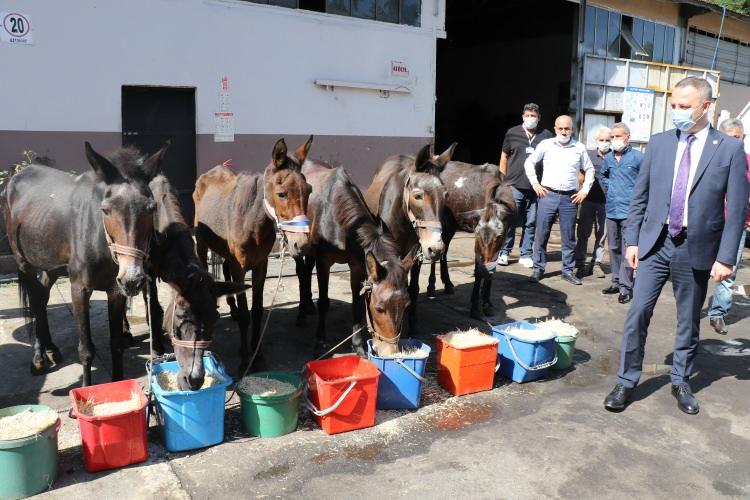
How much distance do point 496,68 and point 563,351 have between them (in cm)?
1418

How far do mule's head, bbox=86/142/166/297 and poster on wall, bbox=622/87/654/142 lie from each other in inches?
521

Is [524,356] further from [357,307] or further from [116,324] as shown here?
[116,324]

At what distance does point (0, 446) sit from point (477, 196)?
4.65m

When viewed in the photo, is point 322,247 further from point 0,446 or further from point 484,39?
point 484,39

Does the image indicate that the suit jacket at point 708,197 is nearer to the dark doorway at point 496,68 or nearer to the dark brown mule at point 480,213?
the dark brown mule at point 480,213

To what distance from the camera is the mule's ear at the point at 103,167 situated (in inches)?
131

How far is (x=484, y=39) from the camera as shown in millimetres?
17359

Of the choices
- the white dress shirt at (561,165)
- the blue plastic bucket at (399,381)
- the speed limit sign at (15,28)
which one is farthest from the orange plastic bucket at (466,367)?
the speed limit sign at (15,28)

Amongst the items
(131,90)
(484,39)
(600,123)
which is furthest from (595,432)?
(484,39)

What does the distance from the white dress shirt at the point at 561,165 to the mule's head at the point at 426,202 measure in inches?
115

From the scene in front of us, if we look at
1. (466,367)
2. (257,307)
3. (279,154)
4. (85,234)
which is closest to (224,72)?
(279,154)

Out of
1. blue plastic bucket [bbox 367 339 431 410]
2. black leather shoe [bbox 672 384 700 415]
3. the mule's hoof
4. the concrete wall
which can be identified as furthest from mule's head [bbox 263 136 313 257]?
the concrete wall

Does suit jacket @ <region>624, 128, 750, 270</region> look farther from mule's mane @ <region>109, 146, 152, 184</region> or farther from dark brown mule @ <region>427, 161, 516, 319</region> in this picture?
mule's mane @ <region>109, 146, 152, 184</region>

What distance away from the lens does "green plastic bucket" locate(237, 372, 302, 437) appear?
11.3 ft
